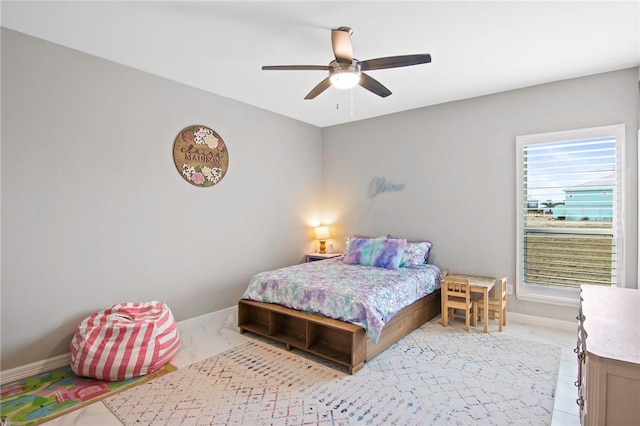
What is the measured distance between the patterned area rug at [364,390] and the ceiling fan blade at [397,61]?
2.36 m

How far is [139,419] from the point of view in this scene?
6.71ft

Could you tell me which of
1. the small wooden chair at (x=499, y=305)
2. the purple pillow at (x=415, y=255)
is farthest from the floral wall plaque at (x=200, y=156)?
the small wooden chair at (x=499, y=305)

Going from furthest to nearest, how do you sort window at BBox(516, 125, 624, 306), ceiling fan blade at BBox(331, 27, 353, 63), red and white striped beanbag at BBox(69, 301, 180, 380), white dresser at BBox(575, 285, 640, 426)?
window at BBox(516, 125, 624, 306) < red and white striped beanbag at BBox(69, 301, 180, 380) < ceiling fan blade at BBox(331, 27, 353, 63) < white dresser at BBox(575, 285, 640, 426)

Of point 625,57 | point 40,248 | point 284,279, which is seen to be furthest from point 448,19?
point 40,248

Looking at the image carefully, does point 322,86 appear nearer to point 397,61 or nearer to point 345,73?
point 345,73

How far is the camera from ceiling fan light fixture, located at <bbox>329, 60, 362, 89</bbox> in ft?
8.16

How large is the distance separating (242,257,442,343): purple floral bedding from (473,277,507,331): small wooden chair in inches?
19.6

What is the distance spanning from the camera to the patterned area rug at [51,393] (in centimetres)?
209

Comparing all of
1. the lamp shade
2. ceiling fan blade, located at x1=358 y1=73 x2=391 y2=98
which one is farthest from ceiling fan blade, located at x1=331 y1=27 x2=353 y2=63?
the lamp shade

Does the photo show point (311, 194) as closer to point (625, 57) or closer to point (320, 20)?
point (320, 20)

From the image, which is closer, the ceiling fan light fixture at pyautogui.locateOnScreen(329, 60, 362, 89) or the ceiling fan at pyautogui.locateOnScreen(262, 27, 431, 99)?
the ceiling fan at pyautogui.locateOnScreen(262, 27, 431, 99)

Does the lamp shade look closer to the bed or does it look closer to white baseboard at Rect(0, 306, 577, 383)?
the bed

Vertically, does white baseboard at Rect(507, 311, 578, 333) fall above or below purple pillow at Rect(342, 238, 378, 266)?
below

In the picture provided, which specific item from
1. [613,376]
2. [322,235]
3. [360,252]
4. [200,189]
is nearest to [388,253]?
[360,252]
